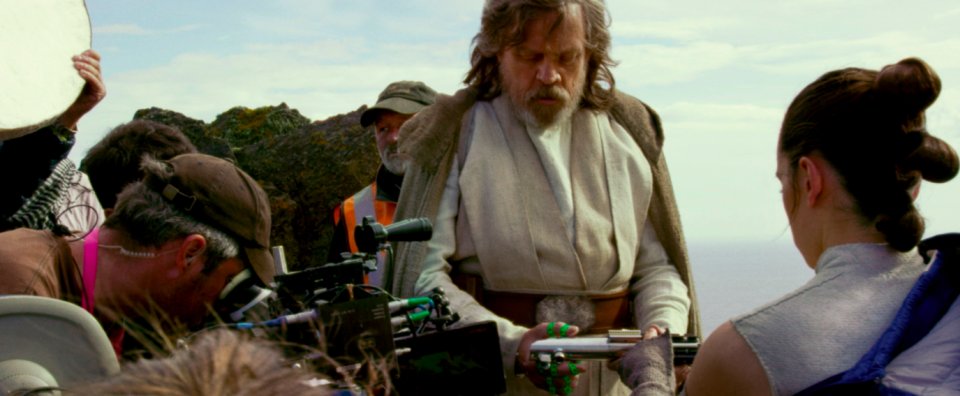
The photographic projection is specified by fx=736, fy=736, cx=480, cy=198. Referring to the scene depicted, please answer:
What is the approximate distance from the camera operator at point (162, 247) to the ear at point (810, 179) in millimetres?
1516

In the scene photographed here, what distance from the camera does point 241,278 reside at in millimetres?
2172

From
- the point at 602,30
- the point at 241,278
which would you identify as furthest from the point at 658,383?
the point at 602,30

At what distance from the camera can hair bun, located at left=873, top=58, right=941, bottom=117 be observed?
1.50 m

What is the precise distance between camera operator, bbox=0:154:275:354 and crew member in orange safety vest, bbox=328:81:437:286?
158 cm

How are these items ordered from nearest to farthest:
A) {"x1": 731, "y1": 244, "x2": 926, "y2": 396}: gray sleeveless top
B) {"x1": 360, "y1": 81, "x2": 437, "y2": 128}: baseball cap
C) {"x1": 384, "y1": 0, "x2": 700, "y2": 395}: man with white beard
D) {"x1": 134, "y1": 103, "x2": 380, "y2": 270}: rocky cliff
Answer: {"x1": 731, "y1": 244, "x2": 926, "y2": 396}: gray sleeveless top
{"x1": 384, "y1": 0, "x2": 700, "y2": 395}: man with white beard
{"x1": 360, "y1": 81, "x2": 437, "y2": 128}: baseball cap
{"x1": 134, "y1": 103, "x2": 380, "y2": 270}: rocky cliff

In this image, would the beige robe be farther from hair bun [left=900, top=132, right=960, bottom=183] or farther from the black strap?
hair bun [left=900, top=132, right=960, bottom=183]

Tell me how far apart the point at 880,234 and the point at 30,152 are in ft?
7.89

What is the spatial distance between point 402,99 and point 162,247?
235cm

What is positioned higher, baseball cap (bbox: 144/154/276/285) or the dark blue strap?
baseball cap (bbox: 144/154/276/285)

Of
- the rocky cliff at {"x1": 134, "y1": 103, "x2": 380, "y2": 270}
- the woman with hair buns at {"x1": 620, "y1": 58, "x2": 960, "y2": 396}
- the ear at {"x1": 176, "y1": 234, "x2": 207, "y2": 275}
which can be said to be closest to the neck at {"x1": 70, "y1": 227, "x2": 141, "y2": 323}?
the ear at {"x1": 176, "y1": 234, "x2": 207, "y2": 275}

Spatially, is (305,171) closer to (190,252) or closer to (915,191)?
(190,252)

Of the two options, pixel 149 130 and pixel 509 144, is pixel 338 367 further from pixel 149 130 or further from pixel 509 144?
pixel 149 130

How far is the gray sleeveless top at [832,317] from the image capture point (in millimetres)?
1460

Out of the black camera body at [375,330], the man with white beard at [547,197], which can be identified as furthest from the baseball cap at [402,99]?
the black camera body at [375,330]
